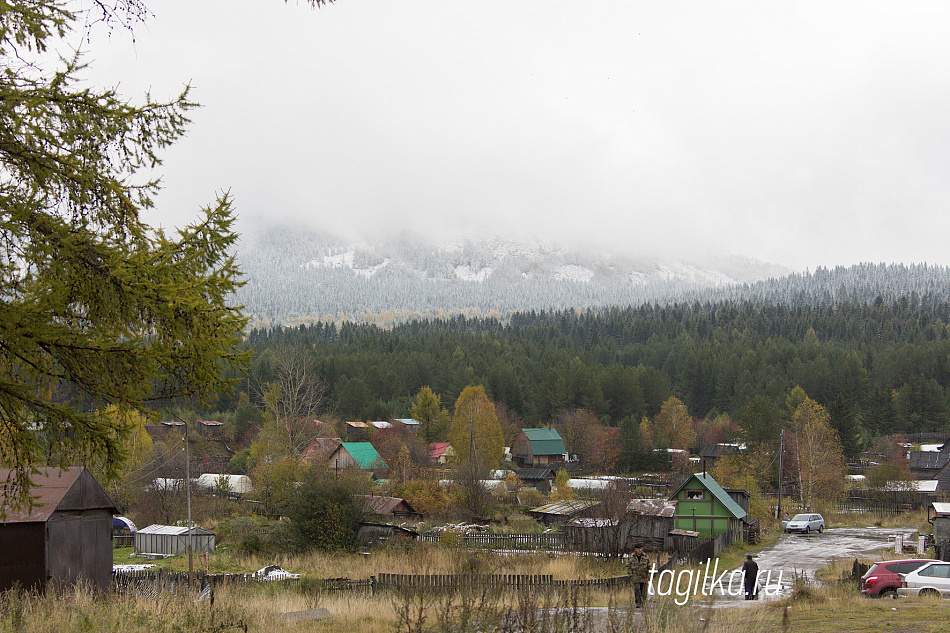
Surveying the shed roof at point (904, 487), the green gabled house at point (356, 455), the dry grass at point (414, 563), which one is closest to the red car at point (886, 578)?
the dry grass at point (414, 563)

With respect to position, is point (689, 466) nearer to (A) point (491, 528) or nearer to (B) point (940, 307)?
(A) point (491, 528)

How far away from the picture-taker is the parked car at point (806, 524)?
45.7m

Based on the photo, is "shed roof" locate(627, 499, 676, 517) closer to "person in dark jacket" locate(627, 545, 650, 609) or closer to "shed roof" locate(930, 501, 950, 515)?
"shed roof" locate(930, 501, 950, 515)

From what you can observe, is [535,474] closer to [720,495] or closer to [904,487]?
[904,487]

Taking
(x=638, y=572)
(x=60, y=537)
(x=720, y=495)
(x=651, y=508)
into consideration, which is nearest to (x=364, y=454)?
(x=720, y=495)

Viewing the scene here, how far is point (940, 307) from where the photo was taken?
177 meters

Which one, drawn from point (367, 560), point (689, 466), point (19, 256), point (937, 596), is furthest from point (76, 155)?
point (689, 466)

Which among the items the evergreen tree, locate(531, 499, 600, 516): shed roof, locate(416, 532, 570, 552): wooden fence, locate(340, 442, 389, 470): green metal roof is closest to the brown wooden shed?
locate(416, 532, 570, 552): wooden fence

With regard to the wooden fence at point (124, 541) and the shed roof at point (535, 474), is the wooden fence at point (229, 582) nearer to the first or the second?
→ the wooden fence at point (124, 541)

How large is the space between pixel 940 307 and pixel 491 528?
173343 mm

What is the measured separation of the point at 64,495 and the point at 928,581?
22.6 m

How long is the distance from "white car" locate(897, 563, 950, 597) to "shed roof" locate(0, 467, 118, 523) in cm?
2170

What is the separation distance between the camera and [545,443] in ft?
286

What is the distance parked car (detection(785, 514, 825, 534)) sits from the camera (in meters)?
45.7
